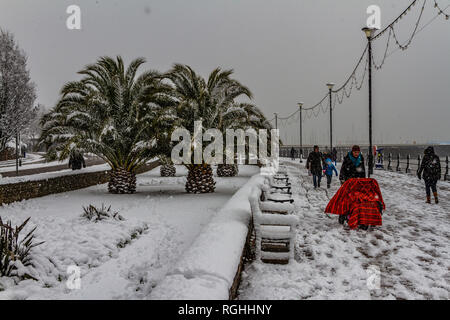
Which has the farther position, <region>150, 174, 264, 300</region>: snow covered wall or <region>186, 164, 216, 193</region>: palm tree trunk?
<region>186, 164, 216, 193</region>: palm tree trunk

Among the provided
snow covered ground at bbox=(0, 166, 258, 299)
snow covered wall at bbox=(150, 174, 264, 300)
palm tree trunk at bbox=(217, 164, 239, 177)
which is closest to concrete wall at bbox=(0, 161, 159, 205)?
snow covered ground at bbox=(0, 166, 258, 299)

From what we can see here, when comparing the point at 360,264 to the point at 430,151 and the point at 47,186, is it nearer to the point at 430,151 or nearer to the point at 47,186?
the point at 430,151

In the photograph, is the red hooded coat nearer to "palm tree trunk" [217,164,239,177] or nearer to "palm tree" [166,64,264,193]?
"palm tree" [166,64,264,193]

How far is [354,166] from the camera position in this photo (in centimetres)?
796

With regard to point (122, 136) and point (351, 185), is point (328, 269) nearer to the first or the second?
point (351, 185)

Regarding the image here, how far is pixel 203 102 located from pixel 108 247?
822 centimetres

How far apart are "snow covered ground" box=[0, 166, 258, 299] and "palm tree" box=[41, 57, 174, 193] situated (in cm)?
328

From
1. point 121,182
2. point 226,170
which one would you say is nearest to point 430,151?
point 121,182

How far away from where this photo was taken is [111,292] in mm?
4348

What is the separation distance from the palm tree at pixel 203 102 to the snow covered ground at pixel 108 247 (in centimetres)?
292

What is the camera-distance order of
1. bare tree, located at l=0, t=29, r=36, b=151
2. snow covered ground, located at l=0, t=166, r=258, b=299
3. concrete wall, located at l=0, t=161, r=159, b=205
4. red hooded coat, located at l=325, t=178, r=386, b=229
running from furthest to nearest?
bare tree, located at l=0, t=29, r=36, b=151, concrete wall, located at l=0, t=161, r=159, b=205, red hooded coat, located at l=325, t=178, r=386, b=229, snow covered ground, located at l=0, t=166, r=258, b=299

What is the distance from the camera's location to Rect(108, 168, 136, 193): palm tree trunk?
1361 centimetres

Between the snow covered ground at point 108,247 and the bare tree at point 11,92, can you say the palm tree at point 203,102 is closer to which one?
the snow covered ground at point 108,247
